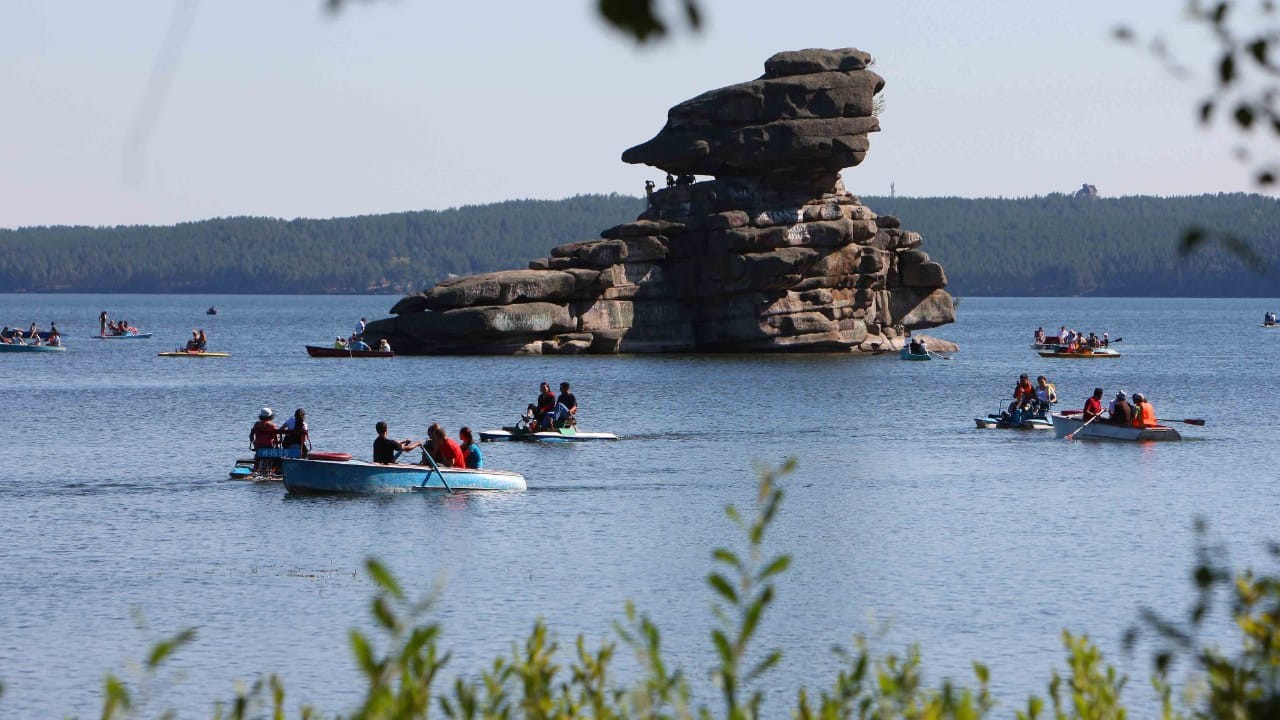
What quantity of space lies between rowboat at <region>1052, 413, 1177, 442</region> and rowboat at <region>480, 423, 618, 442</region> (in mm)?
12118

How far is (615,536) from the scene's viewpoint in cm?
2955

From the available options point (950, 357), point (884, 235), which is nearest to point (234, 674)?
point (884, 235)

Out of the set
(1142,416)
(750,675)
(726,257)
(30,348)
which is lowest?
(30,348)

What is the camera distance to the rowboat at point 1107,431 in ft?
150

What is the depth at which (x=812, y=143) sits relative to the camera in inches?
3322

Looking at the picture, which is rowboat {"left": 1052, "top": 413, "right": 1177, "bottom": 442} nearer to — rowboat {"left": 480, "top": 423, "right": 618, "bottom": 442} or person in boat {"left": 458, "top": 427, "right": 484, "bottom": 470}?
rowboat {"left": 480, "top": 423, "right": 618, "bottom": 442}

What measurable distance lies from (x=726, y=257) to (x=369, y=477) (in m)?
53.2

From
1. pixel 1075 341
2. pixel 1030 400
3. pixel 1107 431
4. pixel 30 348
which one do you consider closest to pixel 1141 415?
pixel 1107 431

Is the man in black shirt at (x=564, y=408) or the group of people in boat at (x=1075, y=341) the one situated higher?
the group of people in boat at (x=1075, y=341)

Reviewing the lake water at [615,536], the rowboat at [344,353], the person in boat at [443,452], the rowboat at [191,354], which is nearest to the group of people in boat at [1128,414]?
the lake water at [615,536]

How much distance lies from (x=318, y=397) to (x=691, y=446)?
1005 inches

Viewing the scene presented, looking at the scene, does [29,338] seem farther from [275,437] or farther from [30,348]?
[275,437]

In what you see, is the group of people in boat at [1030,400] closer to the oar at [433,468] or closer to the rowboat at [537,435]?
the rowboat at [537,435]

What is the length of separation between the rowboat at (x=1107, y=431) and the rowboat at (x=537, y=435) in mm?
12118
